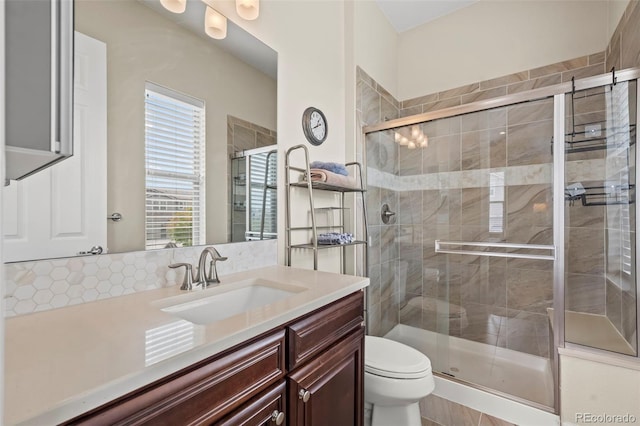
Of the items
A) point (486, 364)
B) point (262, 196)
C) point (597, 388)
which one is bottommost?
point (486, 364)

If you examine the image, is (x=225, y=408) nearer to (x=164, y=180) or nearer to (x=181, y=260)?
(x=181, y=260)

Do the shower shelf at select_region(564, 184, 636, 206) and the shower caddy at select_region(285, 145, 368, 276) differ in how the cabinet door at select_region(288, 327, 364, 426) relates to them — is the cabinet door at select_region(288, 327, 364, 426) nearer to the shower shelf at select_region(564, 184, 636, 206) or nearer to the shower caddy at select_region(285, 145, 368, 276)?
the shower caddy at select_region(285, 145, 368, 276)

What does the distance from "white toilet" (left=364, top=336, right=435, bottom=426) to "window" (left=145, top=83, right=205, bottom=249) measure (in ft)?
3.35

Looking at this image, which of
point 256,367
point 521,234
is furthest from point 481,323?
point 256,367

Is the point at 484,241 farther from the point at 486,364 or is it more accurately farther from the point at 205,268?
the point at 205,268

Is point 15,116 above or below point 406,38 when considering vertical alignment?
below

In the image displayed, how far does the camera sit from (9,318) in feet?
2.43

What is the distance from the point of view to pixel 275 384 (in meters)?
0.79

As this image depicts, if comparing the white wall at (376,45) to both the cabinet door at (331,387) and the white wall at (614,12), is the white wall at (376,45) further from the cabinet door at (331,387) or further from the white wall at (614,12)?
the cabinet door at (331,387)

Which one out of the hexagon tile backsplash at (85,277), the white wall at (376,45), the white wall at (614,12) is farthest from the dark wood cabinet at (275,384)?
the white wall at (614,12)

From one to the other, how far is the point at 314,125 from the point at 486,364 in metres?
2.01

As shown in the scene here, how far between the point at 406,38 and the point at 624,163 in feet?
6.84

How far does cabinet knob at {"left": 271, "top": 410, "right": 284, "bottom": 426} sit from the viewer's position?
78 centimetres

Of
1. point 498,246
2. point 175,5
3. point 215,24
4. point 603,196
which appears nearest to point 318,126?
point 215,24
